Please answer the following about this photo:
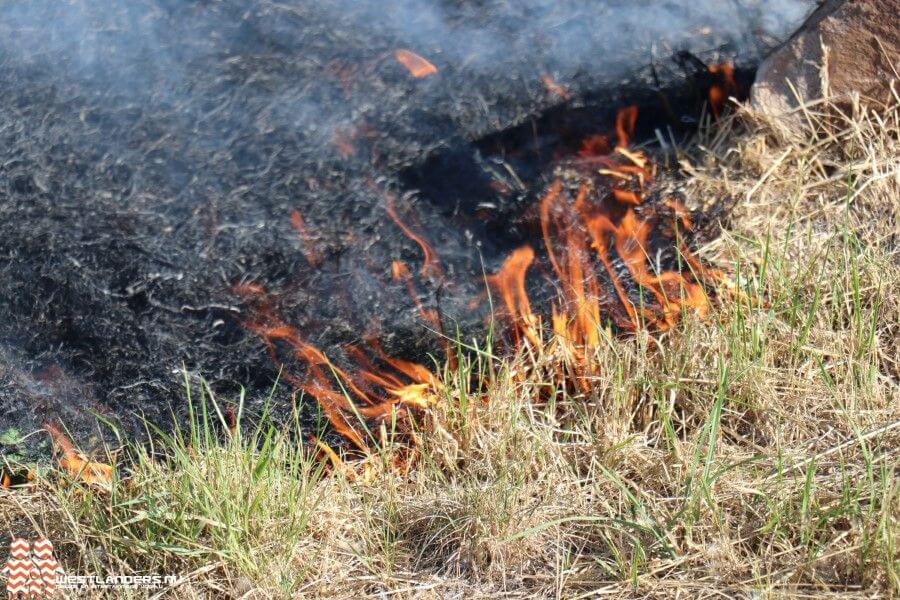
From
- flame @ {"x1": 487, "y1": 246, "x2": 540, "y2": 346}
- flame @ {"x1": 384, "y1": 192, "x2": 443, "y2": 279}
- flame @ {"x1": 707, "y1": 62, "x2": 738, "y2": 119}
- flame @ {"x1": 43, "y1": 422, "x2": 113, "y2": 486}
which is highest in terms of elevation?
flame @ {"x1": 707, "y1": 62, "x2": 738, "y2": 119}

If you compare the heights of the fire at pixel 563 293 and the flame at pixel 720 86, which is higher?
the flame at pixel 720 86

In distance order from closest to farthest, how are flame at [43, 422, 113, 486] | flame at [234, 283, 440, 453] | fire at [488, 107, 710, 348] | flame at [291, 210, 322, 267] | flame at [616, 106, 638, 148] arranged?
flame at [43, 422, 113, 486] < flame at [234, 283, 440, 453] < fire at [488, 107, 710, 348] < flame at [291, 210, 322, 267] < flame at [616, 106, 638, 148]

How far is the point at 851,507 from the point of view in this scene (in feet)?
7.61

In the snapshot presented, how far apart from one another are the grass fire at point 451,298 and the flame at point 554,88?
0.04ft

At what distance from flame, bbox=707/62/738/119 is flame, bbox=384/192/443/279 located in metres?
1.46

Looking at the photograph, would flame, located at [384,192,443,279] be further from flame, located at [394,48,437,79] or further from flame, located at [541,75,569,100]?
flame, located at [541,75,569,100]

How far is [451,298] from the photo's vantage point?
3418 millimetres

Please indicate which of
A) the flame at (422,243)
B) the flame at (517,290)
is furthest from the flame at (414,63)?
the flame at (517,290)

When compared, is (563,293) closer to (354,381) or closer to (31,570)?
(354,381)

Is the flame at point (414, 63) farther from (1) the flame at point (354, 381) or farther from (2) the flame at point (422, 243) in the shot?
(1) the flame at point (354, 381)

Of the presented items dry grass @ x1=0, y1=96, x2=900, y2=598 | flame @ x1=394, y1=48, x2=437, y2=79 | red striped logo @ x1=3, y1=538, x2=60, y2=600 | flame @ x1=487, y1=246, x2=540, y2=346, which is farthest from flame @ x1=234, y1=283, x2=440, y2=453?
flame @ x1=394, y1=48, x2=437, y2=79

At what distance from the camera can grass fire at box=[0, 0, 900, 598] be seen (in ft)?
8.14

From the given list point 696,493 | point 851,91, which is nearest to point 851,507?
point 696,493

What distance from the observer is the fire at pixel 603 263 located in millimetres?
3221
